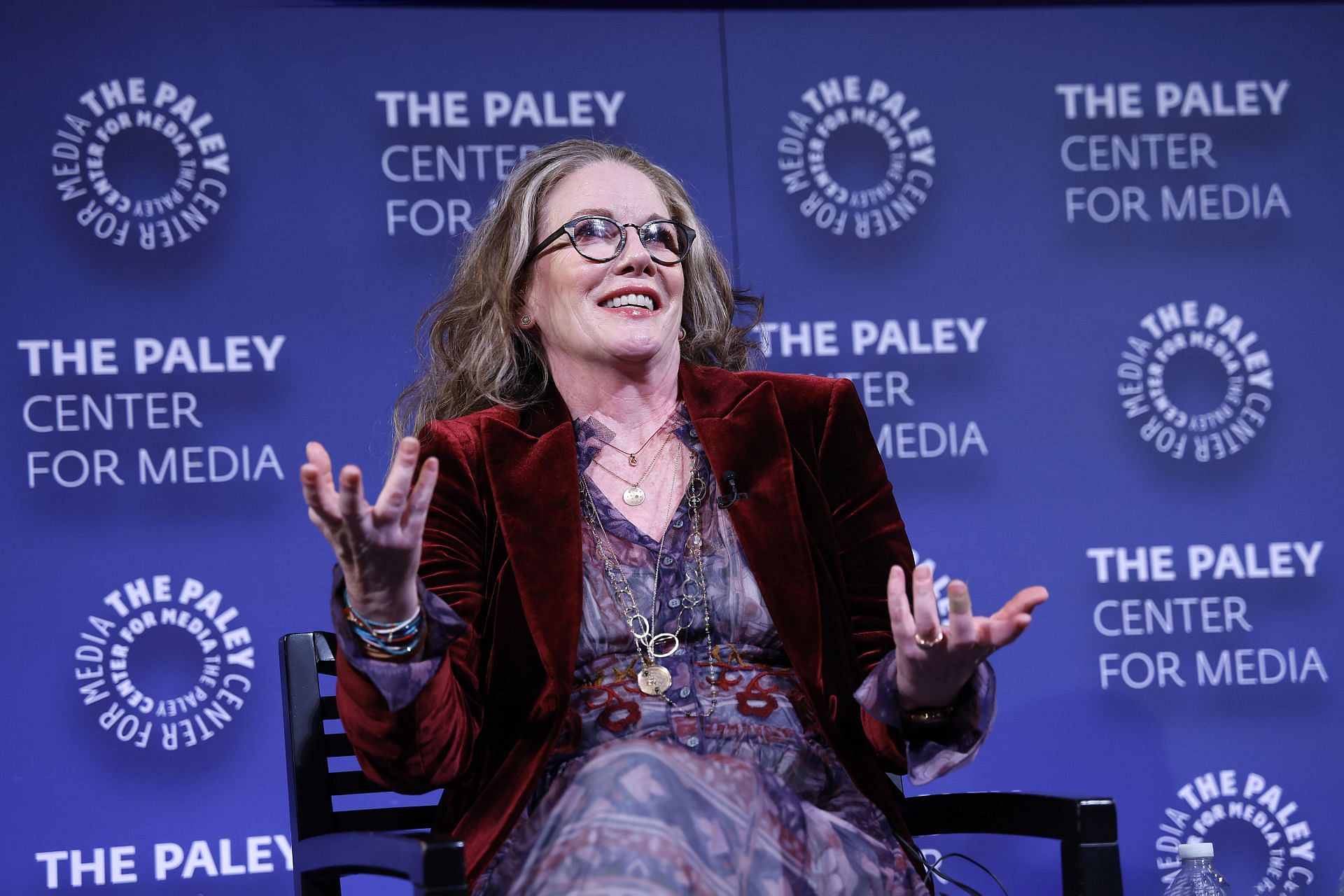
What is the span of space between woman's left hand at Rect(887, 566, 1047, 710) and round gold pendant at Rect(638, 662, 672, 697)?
34cm

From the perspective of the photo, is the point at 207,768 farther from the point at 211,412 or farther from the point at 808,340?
the point at 808,340

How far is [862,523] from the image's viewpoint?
7.22 feet

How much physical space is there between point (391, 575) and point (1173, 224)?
2.73 meters

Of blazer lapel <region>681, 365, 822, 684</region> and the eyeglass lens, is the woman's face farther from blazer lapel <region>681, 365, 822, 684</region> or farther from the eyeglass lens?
blazer lapel <region>681, 365, 822, 684</region>

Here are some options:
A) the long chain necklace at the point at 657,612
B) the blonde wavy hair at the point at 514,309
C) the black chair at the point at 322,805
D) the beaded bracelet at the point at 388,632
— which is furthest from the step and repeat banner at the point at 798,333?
the beaded bracelet at the point at 388,632

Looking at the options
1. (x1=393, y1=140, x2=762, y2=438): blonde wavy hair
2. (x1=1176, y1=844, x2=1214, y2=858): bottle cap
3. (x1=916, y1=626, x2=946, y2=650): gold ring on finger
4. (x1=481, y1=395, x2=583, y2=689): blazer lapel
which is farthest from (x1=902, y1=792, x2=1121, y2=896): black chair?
(x1=1176, y1=844, x2=1214, y2=858): bottle cap

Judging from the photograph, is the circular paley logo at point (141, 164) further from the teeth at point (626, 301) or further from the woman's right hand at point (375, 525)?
the woman's right hand at point (375, 525)

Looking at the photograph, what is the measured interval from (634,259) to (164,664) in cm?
163

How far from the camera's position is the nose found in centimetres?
228

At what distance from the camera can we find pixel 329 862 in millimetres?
1723

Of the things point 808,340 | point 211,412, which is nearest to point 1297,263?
point 808,340

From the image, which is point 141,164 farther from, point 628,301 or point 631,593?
point 631,593

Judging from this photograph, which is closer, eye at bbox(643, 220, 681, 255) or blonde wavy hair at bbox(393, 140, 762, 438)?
eye at bbox(643, 220, 681, 255)

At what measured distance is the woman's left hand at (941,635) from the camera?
5.48ft
